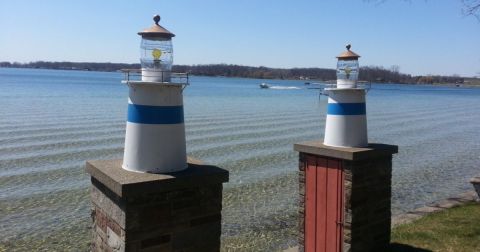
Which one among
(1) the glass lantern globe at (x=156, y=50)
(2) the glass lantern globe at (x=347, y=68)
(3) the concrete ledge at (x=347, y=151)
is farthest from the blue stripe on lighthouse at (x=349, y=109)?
(1) the glass lantern globe at (x=156, y=50)

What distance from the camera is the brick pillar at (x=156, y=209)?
3.82 metres

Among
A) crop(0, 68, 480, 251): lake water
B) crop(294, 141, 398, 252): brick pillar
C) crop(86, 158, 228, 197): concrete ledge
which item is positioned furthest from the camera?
crop(0, 68, 480, 251): lake water

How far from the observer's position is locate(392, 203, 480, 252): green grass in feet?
23.7

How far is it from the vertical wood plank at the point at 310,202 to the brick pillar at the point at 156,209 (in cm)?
244

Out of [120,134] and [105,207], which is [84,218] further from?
[120,134]

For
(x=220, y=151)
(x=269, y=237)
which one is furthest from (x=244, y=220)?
(x=220, y=151)

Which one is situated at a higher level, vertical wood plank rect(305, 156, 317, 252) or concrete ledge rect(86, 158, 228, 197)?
concrete ledge rect(86, 158, 228, 197)

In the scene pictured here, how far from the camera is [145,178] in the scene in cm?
392

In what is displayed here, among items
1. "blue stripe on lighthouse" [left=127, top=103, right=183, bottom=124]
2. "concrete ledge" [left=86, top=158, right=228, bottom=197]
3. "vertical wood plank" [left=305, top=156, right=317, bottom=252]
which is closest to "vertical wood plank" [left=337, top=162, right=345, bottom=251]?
"vertical wood plank" [left=305, top=156, right=317, bottom=252]

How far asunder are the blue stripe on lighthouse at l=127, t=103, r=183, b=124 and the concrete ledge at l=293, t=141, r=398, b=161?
264 cm

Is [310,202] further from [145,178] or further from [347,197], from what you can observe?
[145,178]

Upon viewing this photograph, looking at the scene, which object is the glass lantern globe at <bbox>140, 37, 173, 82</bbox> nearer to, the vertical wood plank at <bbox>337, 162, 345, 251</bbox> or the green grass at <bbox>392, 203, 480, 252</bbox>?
the vertical wood plank at <bbox>337, 162, 345, 251</bbox>

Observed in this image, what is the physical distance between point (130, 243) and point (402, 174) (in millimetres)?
12748

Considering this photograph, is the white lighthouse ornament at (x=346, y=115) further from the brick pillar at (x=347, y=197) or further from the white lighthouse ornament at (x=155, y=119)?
the white lighthouse ornament at (x=155, y=119)
